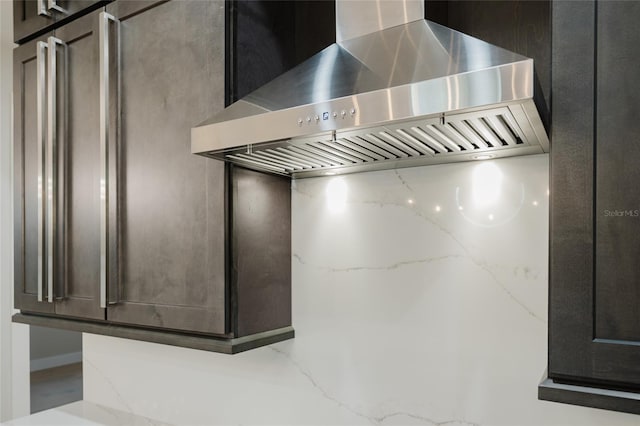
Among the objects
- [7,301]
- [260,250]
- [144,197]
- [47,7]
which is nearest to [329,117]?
[260,250]

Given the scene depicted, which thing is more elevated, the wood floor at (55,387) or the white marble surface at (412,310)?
the white marble surface at (412,310)

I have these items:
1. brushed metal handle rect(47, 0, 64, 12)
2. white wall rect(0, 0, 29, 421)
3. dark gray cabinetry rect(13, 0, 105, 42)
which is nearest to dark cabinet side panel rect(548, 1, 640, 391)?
dark gray cabinetry rect(13, 0, 105, 42)

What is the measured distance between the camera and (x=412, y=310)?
1.30m

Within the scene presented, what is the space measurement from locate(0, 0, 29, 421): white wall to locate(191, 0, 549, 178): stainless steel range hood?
1.94 metres

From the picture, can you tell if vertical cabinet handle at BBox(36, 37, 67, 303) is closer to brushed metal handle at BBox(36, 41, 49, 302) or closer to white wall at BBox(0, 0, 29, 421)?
brushed metal handle at BBox(36, 41, 49, 302)

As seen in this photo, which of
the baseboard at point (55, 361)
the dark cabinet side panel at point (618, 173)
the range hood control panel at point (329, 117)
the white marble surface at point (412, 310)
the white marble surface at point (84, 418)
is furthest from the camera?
the baseboard at point (55, 361)

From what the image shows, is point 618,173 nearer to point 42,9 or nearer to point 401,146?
point 401,146

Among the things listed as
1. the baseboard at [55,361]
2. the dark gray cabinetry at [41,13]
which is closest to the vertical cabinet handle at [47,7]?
the dark gray cabinetry at [41,13]

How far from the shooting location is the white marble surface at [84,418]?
1775 millimetres

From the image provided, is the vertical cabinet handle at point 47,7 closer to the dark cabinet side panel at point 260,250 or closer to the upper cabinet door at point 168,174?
the upper cabinet door at point 168,174

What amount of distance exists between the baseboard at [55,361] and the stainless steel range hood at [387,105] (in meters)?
4.97

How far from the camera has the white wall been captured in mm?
2588

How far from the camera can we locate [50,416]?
183 cm

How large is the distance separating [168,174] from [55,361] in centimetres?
493
